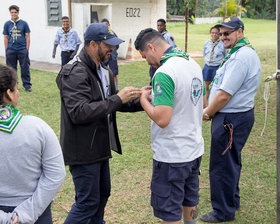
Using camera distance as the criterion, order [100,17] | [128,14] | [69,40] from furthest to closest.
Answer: [128,14] < [100,17] < [69,40]

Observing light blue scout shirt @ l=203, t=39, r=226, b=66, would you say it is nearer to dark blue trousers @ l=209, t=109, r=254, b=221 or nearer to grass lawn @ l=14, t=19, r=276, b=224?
grass lawn @ l=14, t=19, r=276, b=224

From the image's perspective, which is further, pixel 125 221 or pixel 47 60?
pixel 47 60

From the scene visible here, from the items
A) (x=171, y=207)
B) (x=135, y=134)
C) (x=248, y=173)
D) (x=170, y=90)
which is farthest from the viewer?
(x=135, y=134)

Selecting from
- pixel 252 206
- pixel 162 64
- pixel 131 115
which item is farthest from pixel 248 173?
pixel 131 115

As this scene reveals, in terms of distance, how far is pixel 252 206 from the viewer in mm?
4328

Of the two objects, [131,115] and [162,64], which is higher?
[162,64]

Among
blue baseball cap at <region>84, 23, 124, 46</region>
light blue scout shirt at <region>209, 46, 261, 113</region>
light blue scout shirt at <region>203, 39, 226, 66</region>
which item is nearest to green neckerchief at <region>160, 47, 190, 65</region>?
blue baseball cap at <region>84, 23, 124, 46</region>

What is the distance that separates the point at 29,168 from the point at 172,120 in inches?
46.0

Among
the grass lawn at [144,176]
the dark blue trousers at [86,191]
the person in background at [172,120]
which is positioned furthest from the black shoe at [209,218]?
the dark blue trousers at [86,191]

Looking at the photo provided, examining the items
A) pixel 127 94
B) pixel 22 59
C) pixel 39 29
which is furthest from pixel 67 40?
pixel 127 94

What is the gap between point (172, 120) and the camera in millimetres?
2926

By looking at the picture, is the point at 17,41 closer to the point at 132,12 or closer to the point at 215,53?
the point at 215,53

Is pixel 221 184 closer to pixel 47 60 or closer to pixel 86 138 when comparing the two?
pixel 86 138

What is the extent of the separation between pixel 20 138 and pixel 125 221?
2242 mm
